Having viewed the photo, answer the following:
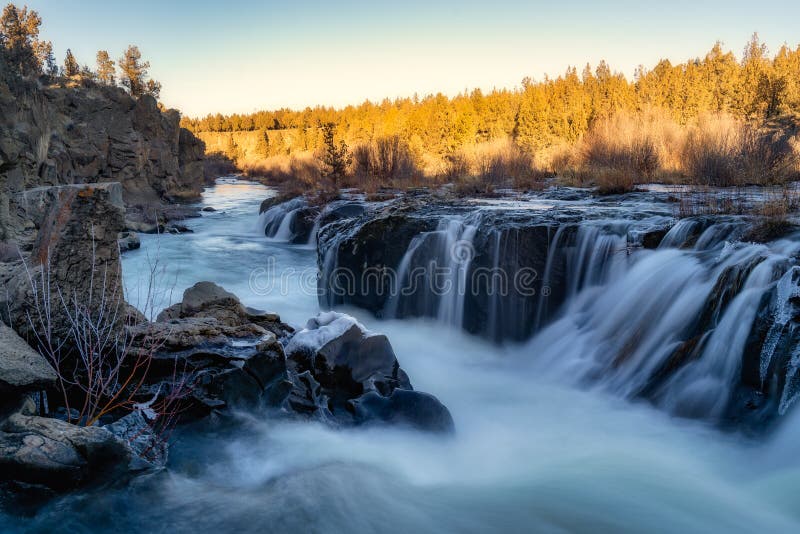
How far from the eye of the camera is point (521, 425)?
4867 millimetres

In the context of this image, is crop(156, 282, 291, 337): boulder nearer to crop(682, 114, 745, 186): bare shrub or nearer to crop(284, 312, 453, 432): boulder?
crop(284, 312, 453, 432): boulder

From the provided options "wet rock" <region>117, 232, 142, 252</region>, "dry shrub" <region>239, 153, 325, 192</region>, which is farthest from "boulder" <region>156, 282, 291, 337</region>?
"dry shrub" <region>239, 153, 325, 192</region>

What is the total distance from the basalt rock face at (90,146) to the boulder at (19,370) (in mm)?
7946

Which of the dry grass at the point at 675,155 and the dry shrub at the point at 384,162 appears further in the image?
the dry shrub at the point at 384,162

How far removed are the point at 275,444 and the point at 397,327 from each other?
156 inches

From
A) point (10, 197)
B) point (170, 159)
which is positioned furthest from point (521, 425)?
point (170, 159)

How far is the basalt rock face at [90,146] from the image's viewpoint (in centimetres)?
1113

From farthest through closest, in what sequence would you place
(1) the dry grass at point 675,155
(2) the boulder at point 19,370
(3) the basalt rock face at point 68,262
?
(1) the dry grass at point 675,155 → (3) the basalt rock face at point 68,262 → (2) the boulder at point 19,370

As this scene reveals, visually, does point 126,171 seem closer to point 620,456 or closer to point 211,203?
point 211,203

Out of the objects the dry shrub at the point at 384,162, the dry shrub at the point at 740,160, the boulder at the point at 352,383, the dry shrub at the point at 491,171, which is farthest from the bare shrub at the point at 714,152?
the dry shrub at the point at 384,162

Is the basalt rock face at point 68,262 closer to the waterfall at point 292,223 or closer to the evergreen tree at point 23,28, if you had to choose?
the waterfall at point 292,223

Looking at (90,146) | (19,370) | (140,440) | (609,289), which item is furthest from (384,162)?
(19,370)

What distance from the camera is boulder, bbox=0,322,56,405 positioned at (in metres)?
3.04

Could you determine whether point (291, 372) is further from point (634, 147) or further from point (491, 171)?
point (634, 147)
